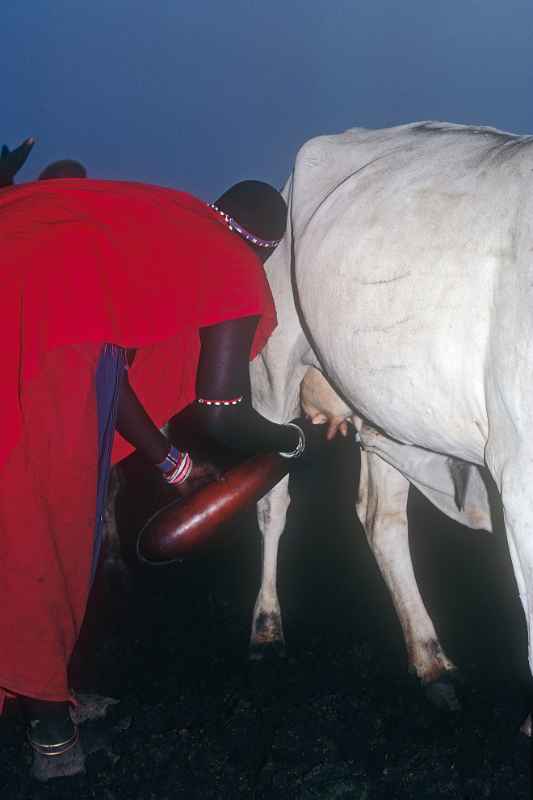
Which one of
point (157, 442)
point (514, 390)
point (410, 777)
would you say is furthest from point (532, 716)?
point (157, 442)

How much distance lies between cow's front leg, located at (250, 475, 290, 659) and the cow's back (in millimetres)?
837

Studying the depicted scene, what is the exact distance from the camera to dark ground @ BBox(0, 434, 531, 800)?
5.54 feet

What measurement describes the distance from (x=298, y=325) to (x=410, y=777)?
1227mm

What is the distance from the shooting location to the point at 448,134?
5.50 ft

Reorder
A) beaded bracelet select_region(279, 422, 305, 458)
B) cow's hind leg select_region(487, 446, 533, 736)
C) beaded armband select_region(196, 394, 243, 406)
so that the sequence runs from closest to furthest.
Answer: cow's hind leg select_region(487, 446, 533, 736), beaded armband select_region(196, 394, 243, 406), beaded bracelet select_region(279, 422, 305, 458)

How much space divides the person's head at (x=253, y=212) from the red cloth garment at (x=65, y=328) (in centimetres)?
20

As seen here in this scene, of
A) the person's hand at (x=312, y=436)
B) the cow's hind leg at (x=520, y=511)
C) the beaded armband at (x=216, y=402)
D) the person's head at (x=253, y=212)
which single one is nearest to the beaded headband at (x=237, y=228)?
the person's head at (x=253, y=212)

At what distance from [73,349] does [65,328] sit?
6 centimetres

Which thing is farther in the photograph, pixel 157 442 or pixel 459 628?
pixel 459 628

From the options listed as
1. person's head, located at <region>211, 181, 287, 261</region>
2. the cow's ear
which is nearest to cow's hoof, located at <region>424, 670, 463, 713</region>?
person's head, located at <region>211, 181, 287, 261</region>

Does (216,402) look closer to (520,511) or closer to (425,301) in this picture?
(425,301)

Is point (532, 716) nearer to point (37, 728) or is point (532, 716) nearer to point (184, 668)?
point (184, 668)

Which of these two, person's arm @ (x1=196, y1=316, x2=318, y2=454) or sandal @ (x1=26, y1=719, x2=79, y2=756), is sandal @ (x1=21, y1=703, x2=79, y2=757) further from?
person's arm @ (x1=196, y1=316, x2=318, y2=454)

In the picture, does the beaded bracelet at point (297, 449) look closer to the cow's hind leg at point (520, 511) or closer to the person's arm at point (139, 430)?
the person's arm at point (139, 430)
